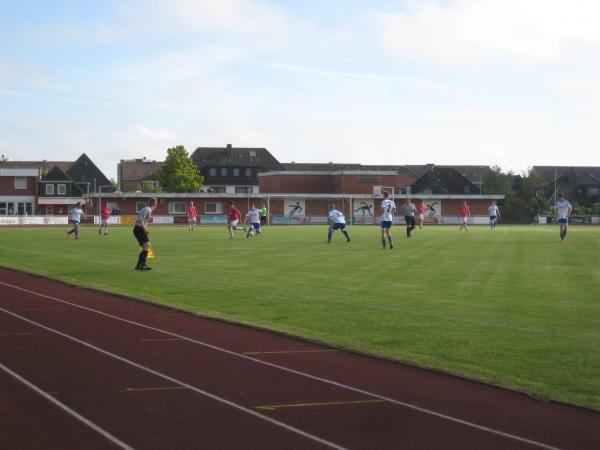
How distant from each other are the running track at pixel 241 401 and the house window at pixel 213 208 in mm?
76910

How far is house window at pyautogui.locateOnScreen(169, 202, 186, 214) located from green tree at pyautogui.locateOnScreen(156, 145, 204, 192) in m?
19.7

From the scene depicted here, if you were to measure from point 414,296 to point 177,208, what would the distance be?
74183 mm

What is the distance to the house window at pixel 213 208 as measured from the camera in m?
88.4

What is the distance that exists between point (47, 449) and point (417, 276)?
13803 mm

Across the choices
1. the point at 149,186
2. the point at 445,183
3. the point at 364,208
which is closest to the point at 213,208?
the point at 364,208

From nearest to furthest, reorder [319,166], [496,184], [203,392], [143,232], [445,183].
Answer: [203,392]
[143,232]
[496,184]
[445,183]
[319,166]

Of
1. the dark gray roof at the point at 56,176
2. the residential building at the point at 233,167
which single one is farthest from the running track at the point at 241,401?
the residential building at the point at 233,167

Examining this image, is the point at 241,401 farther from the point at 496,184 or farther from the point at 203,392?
the point at 496,184

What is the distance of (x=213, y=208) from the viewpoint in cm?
8881

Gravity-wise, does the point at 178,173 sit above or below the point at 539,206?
above

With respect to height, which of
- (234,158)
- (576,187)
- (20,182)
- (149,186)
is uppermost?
(234,158)

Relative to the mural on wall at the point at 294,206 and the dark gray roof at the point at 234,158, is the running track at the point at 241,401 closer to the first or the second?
the mural on wall at the point at 294,206

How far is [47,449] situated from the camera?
6.26 m

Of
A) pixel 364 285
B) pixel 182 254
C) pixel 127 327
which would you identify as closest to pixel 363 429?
pixel 127 327
